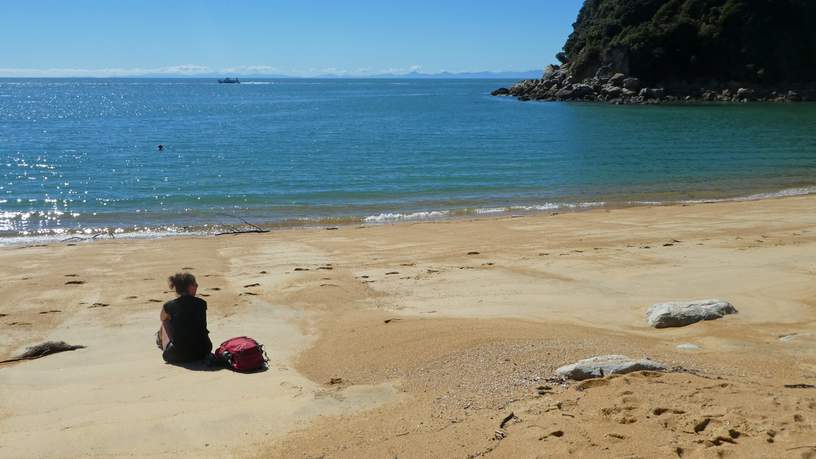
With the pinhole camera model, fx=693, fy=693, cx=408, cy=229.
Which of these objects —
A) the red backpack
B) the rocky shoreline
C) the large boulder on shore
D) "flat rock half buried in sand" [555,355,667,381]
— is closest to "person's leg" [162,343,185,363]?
the red backpack

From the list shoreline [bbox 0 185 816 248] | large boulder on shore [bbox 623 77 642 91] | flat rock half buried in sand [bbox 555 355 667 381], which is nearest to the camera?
flat rock half buried in sand [bbox 555 355 667 381]

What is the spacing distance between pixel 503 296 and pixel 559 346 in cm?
325

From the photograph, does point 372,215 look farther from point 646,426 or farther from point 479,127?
point 479,127

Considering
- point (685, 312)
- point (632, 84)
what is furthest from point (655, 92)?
point (685, 312)

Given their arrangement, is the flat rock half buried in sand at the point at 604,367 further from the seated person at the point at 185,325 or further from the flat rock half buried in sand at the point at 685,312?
the seated person at the point at 185,325

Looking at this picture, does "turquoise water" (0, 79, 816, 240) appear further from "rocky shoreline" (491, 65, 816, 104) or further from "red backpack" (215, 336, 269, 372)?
"rocky shoreline" (491, 65, 816, 104)

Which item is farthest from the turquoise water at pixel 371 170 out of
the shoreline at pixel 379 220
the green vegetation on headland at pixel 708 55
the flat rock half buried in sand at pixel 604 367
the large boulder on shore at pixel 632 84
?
the green vegetation on headland at pixel 708 55

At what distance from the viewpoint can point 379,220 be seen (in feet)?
69.3

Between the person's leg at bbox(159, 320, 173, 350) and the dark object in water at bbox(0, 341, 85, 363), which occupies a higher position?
the person's leg at bbox(159, 320, 173, 350)

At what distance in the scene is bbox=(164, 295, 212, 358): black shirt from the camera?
25.7 ft

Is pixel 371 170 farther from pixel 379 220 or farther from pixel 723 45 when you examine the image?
pixel 723 45

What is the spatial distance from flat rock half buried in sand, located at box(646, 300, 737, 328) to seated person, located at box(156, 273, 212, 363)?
18.3 feet

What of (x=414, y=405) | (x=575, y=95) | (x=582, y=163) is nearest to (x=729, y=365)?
(x=414, y=405)

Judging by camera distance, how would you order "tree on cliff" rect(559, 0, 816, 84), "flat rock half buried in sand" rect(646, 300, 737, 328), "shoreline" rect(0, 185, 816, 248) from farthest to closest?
"tree on cliff" rect(559, 0, 816, 84), "shoreline" rect(0, 185, 816, 248), "flat rock half buried in sand" rect(646, 300, 737, 328)
